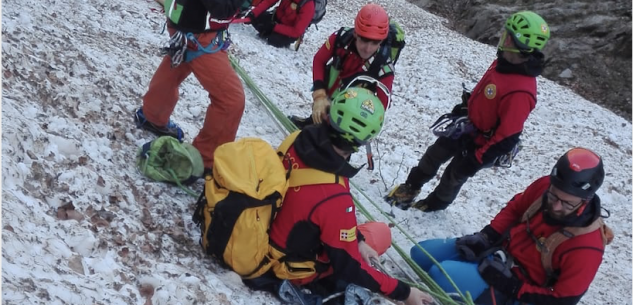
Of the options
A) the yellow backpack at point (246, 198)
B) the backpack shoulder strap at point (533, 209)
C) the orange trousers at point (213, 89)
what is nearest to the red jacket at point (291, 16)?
the orange trousers at point (213, 89)

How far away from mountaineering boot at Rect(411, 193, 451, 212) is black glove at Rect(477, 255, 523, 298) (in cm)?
192

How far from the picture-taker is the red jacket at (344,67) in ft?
22.5

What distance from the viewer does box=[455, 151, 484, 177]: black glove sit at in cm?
685

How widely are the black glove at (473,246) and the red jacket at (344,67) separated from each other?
1.78 m

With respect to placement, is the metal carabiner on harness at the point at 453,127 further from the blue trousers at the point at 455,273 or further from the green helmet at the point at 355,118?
the green helmet at the point at 355,118

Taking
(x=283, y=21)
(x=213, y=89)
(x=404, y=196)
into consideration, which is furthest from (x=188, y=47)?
(x=283, y=21)

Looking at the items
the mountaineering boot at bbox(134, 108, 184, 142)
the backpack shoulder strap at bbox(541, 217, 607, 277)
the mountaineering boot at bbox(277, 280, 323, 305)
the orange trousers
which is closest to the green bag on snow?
the orange trousers

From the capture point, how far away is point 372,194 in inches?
320

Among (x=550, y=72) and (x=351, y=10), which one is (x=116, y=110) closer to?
(x=351, y=10)

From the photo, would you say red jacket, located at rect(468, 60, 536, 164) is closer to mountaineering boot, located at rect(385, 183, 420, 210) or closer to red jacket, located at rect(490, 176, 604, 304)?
red jacket, located at rect(490, 176, 604, 304)

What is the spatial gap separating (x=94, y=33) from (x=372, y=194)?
456 cm

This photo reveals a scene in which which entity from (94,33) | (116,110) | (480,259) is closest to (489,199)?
(480,259)

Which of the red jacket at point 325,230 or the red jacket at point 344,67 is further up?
the red jacket at point 344,67

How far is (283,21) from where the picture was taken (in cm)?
1205
